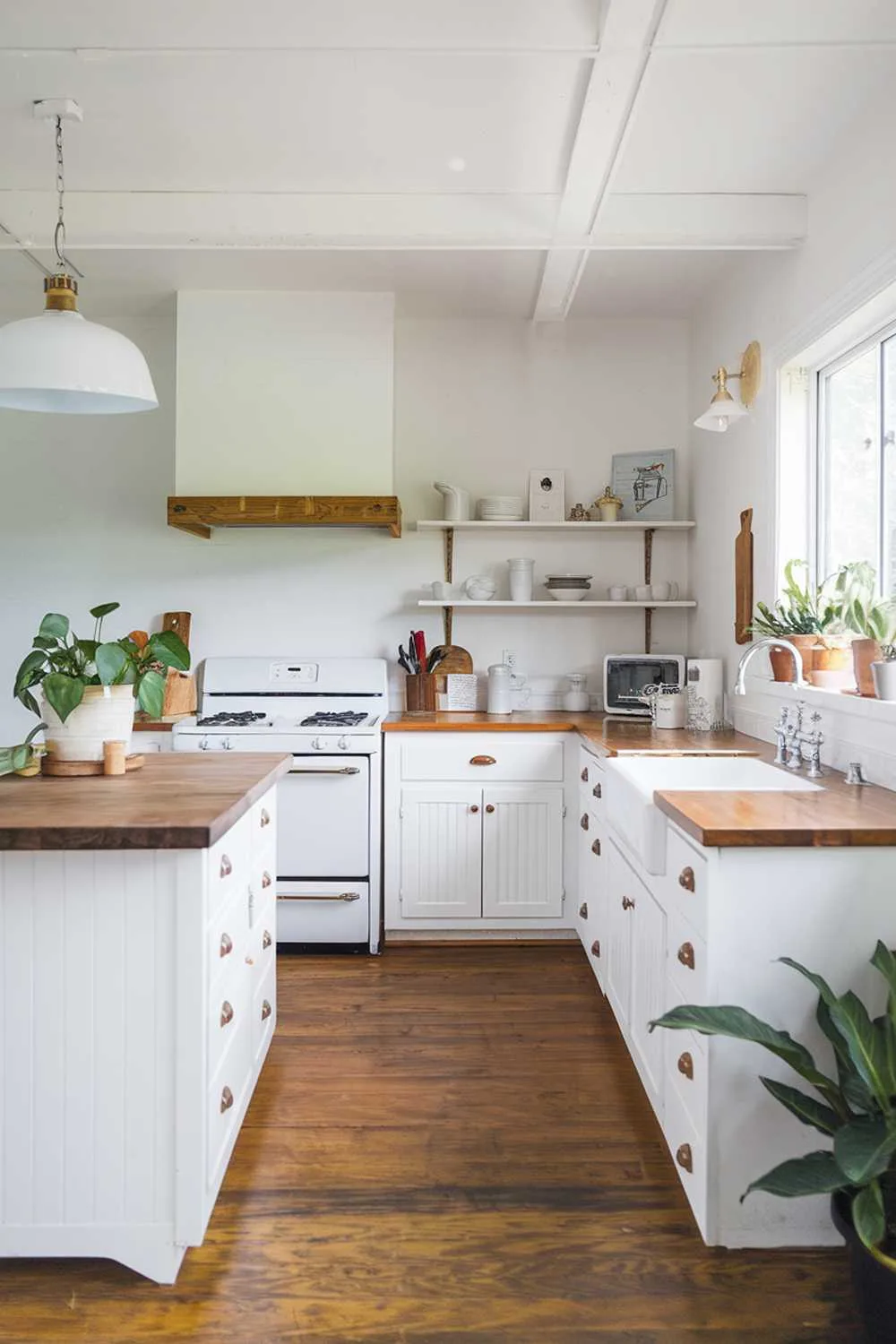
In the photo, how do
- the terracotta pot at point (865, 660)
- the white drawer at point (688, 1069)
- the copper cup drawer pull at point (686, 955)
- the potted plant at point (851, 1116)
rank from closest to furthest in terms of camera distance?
the potted plant at point (851, 1116) < the white drawer at point (688, 1069) < the copper cup drawer pull at point (686, 955) < the terracotta pot at point (865, 660)

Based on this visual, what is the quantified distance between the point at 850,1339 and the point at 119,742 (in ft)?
6.19

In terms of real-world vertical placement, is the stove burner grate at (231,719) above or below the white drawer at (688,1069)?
above

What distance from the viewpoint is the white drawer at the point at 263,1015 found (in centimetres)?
236

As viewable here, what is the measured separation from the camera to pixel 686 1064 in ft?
6.23

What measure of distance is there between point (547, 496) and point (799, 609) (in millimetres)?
1538

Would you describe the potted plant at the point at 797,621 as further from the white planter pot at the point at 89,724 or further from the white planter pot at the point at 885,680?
the white planter pot at the point at 89,724

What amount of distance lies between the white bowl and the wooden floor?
1829 mm

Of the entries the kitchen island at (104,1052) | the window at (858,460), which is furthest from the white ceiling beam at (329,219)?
the kitchen island at (104,1052)

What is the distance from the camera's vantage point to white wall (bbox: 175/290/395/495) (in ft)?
12.5

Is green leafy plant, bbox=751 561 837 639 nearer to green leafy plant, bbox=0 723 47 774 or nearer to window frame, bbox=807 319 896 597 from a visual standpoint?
window frame, bbox=807 319 896 597

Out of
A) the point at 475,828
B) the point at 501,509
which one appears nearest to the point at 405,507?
the point at 501,509

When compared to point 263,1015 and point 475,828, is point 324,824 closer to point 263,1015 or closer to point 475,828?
point 475,828

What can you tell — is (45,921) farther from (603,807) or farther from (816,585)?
(816,585)

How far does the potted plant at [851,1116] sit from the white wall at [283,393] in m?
2.67
